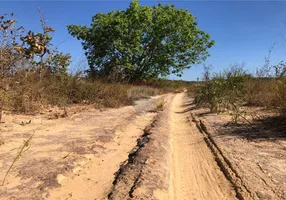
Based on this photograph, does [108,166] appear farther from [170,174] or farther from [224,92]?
[224,92]

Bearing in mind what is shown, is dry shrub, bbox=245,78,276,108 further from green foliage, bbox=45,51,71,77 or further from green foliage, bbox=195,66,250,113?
green foliage, bbox=45,51,71,77

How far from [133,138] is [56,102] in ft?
10.3

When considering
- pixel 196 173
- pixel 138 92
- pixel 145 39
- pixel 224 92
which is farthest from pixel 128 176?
pixel 145 39

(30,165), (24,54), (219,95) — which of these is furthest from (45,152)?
(219,95)

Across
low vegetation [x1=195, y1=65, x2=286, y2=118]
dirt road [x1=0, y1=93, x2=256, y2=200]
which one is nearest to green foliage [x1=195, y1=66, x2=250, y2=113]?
low vegetation [x1=195, y1=65, x2=286, y2=118]

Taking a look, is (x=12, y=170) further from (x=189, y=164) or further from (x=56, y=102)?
(x=56, y=102)

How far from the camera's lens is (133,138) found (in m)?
4.96

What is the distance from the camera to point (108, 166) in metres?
3.41

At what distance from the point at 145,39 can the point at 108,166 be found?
14.4 meters

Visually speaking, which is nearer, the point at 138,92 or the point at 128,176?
the point at 128,176

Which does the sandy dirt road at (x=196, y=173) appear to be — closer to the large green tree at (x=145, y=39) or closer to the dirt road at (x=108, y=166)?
the dirt road at (x=108, y=166)

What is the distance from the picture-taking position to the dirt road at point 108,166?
2.64 m

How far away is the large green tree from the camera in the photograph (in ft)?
53.6

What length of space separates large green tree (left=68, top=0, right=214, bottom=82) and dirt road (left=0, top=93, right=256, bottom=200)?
11.3 m
